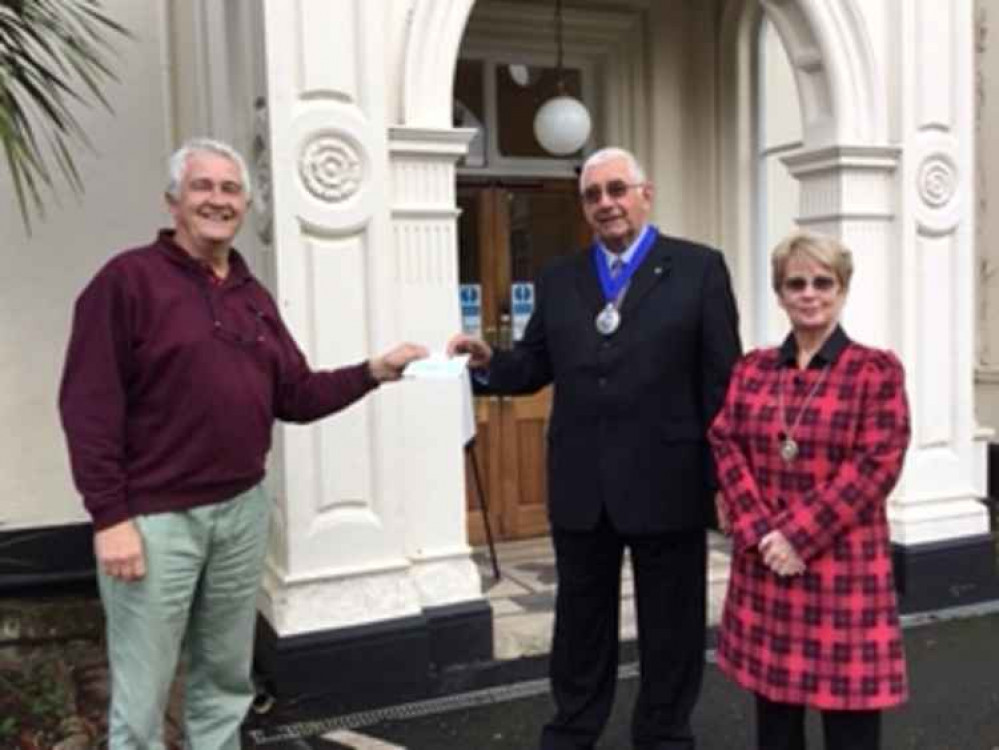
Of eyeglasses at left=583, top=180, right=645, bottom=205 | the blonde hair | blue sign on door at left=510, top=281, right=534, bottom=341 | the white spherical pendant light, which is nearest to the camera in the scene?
the blonde hair

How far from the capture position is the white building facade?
157 inches

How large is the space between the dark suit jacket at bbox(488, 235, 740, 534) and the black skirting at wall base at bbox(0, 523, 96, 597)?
2865mm

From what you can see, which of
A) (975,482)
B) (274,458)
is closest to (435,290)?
(274,458)

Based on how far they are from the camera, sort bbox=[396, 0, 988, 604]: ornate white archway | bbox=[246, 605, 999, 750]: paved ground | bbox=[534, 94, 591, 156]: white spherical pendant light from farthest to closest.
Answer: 1. bbox=[534, 94, 591, 156]: white spherical pendant light
2. bbox=[396, 0, 988, 604]: ornate white archway
3. bbox=[246, 605, 999, 750]: paved ground

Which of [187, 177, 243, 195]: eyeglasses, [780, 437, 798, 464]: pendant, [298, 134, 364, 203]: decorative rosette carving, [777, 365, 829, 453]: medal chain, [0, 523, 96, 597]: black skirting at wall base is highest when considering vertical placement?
[298, 134, 364, 203]: decorative rosette carving

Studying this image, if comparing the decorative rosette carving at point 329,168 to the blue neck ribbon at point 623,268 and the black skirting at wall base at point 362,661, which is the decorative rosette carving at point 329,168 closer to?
the blue neck ribbon at point 623,268

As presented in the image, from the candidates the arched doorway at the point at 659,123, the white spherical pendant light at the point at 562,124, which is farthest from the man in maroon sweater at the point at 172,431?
the arched doorway at the point at 659,123

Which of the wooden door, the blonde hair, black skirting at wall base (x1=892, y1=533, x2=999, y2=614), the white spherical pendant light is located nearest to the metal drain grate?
black skirting at wall base (x1=892, y1=533, x2=999, y2=614)

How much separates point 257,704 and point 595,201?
2395mm

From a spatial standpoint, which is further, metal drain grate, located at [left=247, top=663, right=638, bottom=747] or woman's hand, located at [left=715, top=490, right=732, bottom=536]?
metal drain grate, located at [left=247, top=663, right=638, bottom=747]

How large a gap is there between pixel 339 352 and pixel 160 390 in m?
1.54

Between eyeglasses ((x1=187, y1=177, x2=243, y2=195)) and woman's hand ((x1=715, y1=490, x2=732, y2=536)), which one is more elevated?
eyeglasses ((x1=187, y1=177, x2=243, y2=195))

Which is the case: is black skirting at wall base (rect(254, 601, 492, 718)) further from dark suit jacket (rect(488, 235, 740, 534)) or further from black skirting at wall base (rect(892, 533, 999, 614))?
black skirting at wall base (rect(892, 533, 999, 614))

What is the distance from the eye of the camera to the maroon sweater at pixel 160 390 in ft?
7.98
